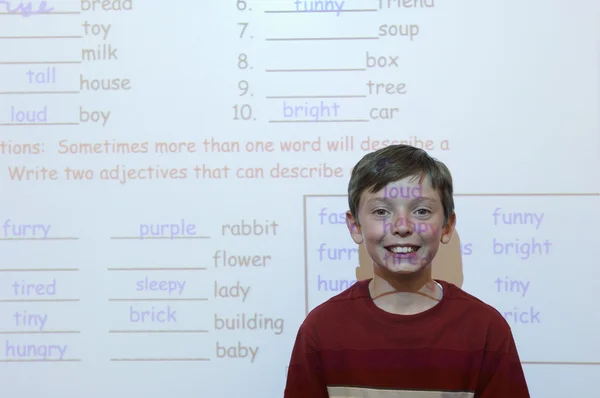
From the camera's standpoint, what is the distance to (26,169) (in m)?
1.37

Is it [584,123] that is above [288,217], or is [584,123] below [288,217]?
above

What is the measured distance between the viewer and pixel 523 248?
4.33 feet

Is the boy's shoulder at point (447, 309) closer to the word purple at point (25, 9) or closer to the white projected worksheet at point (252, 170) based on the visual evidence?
the white projected worksheet at point (252, 170)

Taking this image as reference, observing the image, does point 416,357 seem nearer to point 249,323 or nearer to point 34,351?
point 249,323

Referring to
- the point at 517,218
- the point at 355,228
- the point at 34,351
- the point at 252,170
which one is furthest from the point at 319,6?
the point at 34,351

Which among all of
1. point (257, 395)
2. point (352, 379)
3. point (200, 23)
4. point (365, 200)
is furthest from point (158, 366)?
point (200, 23)


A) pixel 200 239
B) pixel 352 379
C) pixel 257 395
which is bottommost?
pixel 257 395

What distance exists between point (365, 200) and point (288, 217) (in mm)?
282

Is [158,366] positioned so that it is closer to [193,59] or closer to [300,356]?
[300,356]

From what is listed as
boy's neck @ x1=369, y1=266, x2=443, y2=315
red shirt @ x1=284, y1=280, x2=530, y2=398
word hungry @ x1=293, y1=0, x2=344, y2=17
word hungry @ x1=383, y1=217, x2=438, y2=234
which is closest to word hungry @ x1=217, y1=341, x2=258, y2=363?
red shirt @ x1=284, y1=280, x2=530, y2=398

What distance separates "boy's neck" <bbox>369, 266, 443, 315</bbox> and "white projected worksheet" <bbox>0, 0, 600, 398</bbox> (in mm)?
223

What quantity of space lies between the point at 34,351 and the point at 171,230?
1.27ft

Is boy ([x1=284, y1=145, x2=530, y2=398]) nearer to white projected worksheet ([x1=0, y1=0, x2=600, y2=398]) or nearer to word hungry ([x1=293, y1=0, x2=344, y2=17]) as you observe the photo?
white projected worksheet ([x1=0, y1=0, x2=600, y2=398])

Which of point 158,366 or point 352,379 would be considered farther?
point 158,366
